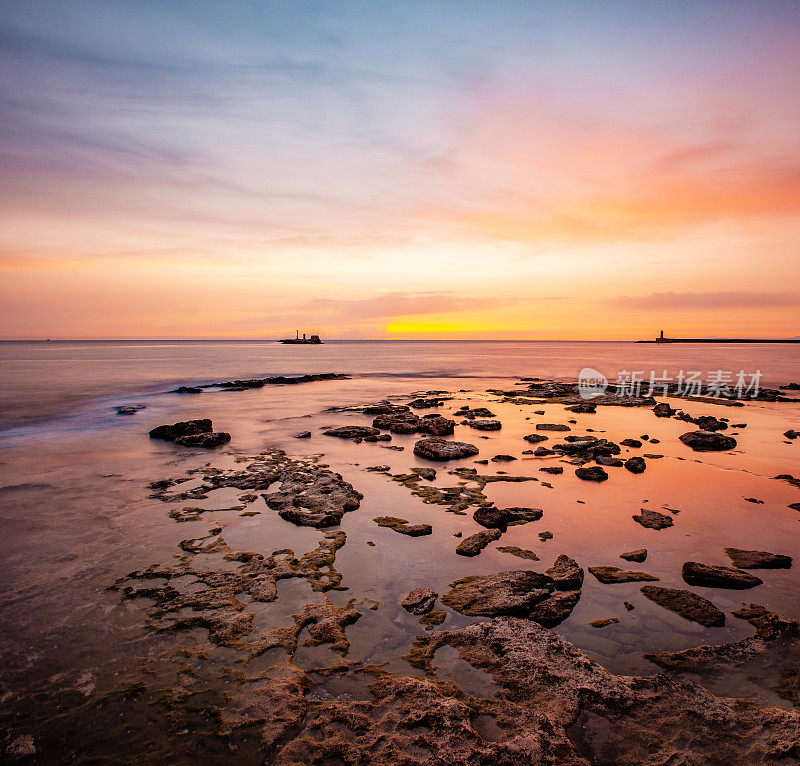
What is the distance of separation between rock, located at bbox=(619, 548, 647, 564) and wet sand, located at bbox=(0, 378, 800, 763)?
12 cm

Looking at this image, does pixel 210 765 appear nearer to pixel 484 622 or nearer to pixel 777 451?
pixel 484 622

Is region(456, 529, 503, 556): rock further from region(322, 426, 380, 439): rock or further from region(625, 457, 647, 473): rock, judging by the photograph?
region(322, 426, 380, 439): rock

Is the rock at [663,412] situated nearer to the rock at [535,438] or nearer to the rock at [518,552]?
the rock at [535,438]

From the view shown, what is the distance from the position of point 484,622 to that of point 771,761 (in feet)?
9.38

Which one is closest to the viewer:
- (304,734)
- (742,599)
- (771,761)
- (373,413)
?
(771,761)

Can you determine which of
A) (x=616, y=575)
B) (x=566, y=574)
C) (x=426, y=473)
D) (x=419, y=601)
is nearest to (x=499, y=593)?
(x=419, y=601)

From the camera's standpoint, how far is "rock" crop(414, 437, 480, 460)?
1424 centimetres

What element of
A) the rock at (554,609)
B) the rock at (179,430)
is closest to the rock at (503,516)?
the rock at (554,609)

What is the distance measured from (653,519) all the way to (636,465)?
169 inches

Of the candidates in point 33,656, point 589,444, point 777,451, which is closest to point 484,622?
point 33,656

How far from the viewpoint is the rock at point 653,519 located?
881cm

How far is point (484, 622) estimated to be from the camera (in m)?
5.62

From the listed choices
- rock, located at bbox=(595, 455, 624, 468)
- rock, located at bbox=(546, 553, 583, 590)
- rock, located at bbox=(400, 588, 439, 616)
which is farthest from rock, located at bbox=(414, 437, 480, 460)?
rock, located at bbox=(400, 588, 439, 616)

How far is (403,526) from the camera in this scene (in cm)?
873
